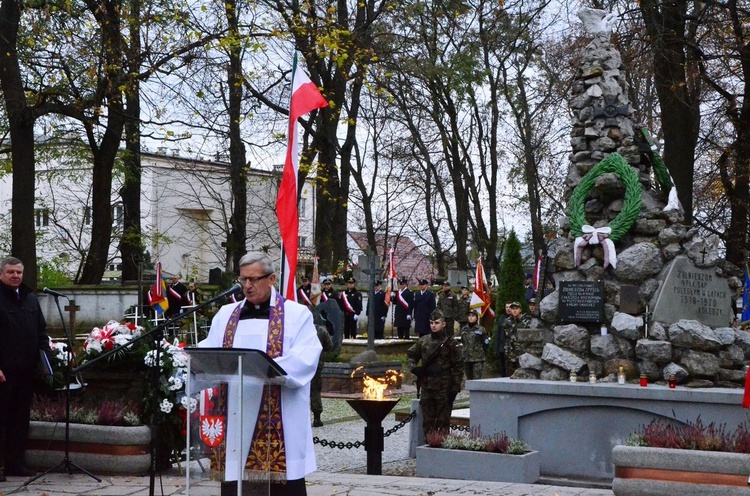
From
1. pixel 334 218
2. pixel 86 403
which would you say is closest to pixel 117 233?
pixel 334 218

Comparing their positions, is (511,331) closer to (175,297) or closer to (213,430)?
(175,297)

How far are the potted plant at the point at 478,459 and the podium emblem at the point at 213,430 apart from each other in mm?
5853

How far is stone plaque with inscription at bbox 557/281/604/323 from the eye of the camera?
13.6 m

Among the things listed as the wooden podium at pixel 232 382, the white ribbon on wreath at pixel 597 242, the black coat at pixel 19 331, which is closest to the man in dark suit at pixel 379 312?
the white ribbon on wreath at pixel 597 242

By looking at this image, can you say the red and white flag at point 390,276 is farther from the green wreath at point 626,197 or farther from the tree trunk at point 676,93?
the green wreath at point 626,197

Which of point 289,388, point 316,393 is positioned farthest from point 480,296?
point 289,388

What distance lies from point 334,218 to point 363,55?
11616 millimetres

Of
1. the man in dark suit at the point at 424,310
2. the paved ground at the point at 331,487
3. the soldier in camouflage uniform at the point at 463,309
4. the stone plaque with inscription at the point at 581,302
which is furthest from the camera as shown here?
the man in dark suit at the point at 424,310

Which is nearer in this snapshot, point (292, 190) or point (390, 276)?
point (292, 190)

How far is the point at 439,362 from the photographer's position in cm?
1329

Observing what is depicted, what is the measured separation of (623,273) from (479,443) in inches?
130

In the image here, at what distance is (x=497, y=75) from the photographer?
37.8 m

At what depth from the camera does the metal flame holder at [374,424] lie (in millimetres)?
11711

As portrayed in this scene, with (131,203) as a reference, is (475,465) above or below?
below
